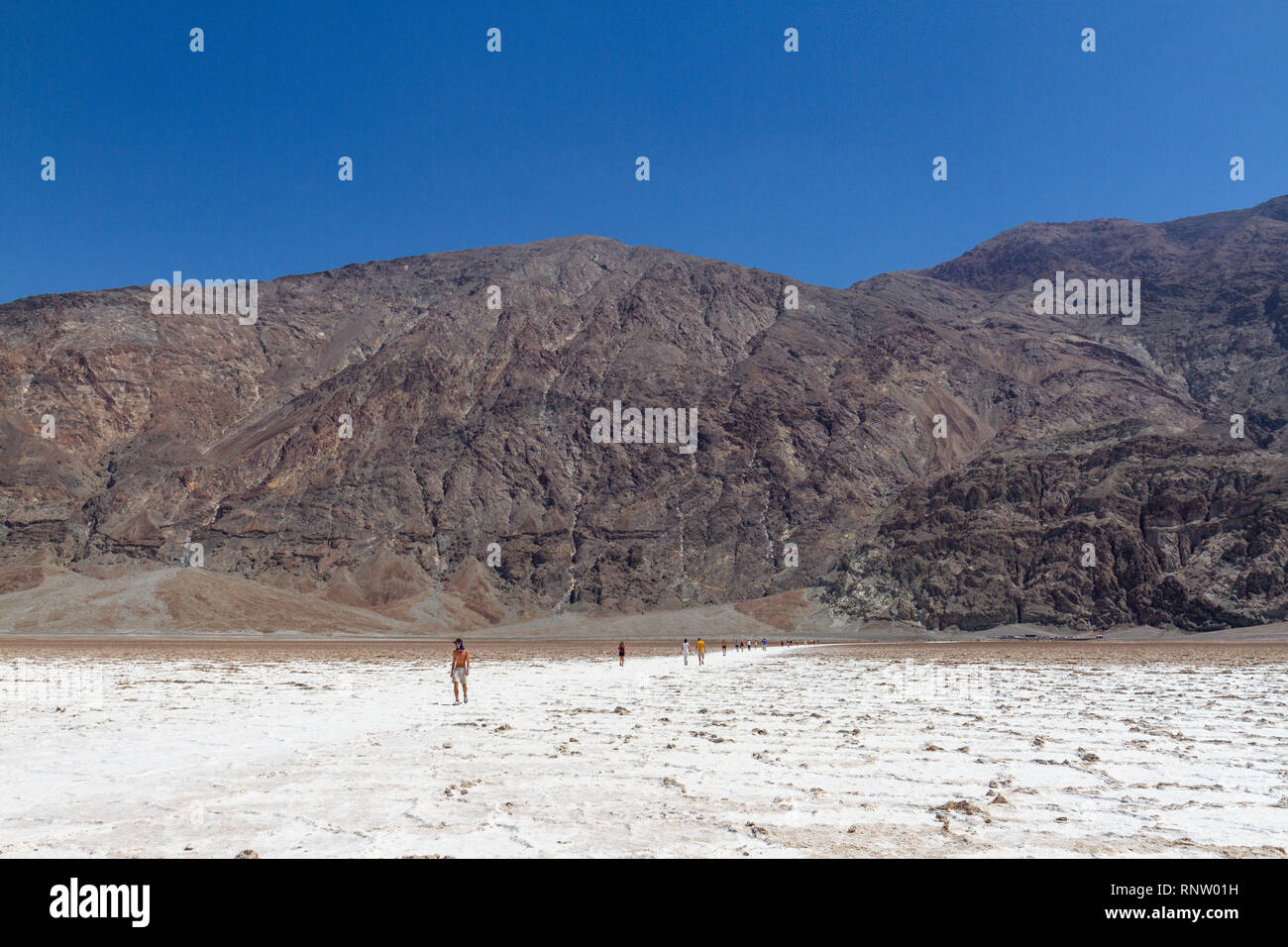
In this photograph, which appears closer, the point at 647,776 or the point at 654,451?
the point at 647,776

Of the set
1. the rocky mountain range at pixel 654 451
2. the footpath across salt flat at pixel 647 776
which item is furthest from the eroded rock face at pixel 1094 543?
the footpath across salt flat at pixel 647 776

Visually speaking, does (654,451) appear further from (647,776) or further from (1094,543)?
(647,776)

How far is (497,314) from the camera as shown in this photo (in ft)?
472

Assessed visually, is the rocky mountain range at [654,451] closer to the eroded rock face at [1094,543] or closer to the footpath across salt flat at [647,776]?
the eroded rock face at [1094,543]

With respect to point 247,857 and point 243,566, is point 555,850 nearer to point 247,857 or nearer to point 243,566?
point 247,857

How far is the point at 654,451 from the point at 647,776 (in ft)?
372

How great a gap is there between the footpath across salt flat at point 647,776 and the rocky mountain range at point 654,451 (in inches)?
2996

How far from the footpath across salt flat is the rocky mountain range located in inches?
2996

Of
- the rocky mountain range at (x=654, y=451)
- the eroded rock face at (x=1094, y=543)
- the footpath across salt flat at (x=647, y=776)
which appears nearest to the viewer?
the footpath across salt flat at (x=647, y=776)

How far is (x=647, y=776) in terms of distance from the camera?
385 inches

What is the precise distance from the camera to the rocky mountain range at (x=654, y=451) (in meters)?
92.4

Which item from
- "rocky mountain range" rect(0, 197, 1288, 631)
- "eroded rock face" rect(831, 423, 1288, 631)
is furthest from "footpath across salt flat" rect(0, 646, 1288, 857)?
"rocky mountain range" rect(0, 197, 1288, 631)

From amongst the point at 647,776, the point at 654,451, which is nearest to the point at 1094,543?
the point at 654,451

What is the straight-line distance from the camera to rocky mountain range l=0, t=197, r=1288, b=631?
303 ft
